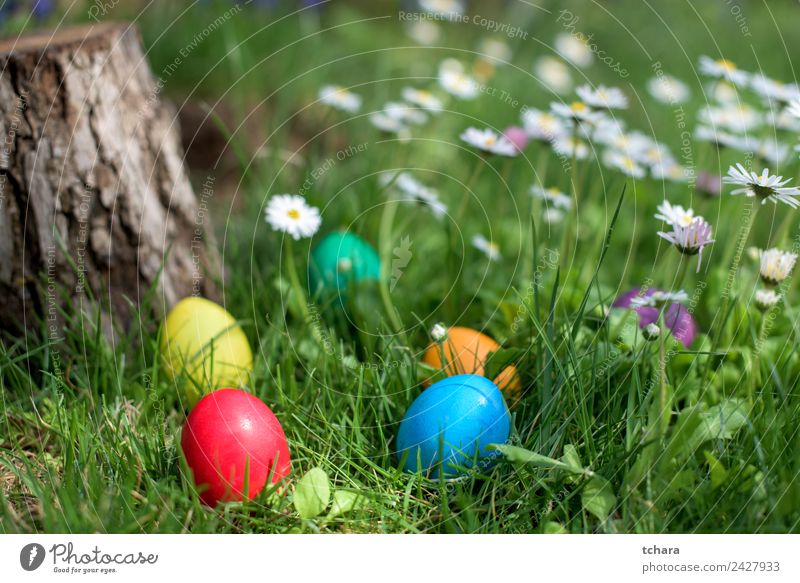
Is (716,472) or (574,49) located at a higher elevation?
(574,49)

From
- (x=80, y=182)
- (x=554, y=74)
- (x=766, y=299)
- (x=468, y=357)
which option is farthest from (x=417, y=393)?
(x=554, y=74)

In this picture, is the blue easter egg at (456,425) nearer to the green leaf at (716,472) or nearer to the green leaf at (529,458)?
the green leaf at (529,458)

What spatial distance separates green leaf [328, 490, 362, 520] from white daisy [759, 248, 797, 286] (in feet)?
2.22

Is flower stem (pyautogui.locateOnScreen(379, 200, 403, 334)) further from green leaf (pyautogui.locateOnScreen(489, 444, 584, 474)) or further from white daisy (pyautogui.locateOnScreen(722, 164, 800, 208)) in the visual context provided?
white daisy (pyautogui.locateOnScreen(722, 164, 800, 208))

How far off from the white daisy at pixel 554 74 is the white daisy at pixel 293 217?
4.50 feet

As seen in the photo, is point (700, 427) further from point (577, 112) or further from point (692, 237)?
point (577, 112)

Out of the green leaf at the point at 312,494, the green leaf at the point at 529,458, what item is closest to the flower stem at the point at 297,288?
the green leaf at the point at 312,494

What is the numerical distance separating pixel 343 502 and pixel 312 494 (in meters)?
0.05

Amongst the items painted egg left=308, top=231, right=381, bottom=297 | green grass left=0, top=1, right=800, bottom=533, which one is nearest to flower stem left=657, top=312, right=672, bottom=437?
green grass left=0, top=1, right=800, bottom=533

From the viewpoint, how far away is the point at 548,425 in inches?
43.0

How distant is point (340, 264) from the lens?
145cm
